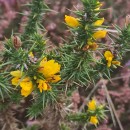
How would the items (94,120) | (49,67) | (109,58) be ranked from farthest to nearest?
1. (94,120)
2. (109,58)
3. (49,67)

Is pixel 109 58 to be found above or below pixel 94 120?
above

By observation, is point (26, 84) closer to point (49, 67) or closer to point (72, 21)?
point (49, 67)

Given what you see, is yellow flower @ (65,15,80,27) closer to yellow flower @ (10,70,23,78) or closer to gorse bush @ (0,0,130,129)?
gorse bush @ (0,0,130,129)

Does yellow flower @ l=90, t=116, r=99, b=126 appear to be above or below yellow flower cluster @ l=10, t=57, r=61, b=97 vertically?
below

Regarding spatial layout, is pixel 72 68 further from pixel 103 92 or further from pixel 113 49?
pixel 103 92

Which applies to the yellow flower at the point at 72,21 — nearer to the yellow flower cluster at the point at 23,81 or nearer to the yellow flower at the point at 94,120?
the yellow flower cluster at the point at 23,81

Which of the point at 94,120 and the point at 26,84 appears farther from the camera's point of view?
the point at 94,120

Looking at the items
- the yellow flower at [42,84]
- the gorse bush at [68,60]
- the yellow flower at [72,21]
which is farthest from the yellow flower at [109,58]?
the yellow flower at [42,84]

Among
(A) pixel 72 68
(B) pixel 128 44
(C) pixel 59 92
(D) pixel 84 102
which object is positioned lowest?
(D) pixel 84 102

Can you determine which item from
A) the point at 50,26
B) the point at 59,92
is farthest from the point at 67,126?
the point at 50,26

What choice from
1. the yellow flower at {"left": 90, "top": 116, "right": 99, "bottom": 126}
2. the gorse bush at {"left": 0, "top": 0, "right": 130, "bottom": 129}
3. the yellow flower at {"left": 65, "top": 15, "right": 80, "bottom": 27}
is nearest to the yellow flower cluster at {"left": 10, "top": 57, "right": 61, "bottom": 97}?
the gorse bush at {"left": 0, "top": 0, "right": 130, "bottom": 129}

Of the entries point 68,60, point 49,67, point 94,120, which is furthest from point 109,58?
point 94,120
